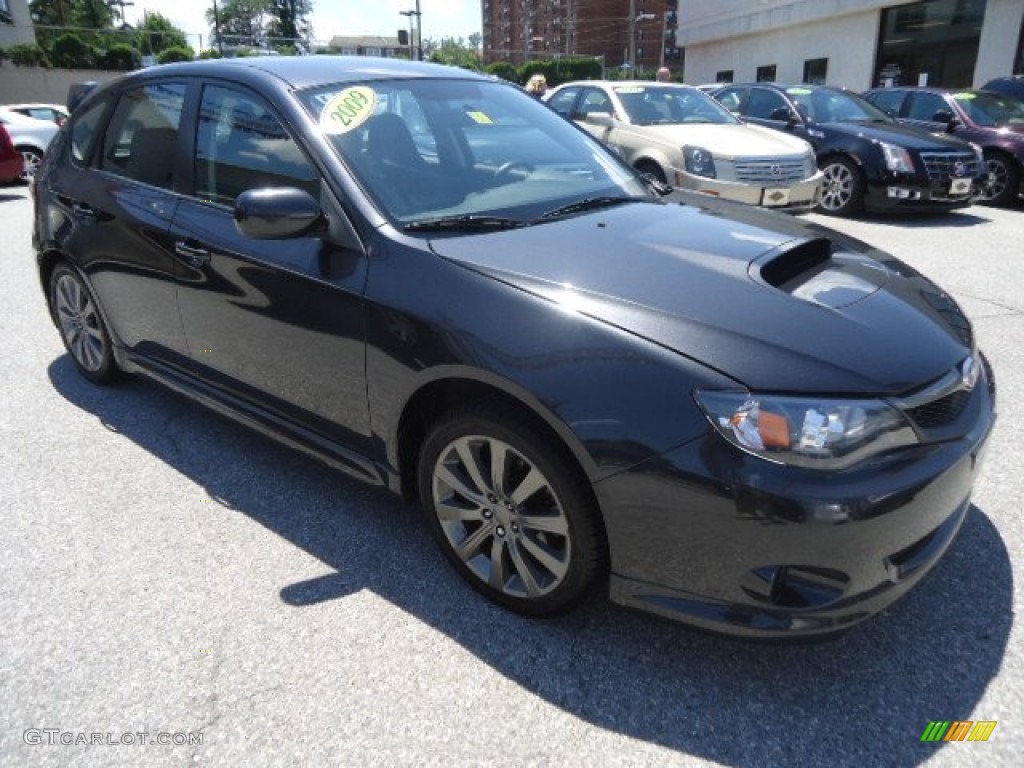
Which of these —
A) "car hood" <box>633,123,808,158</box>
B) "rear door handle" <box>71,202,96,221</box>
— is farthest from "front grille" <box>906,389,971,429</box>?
"car hood" <box>633,123,808,158</box>

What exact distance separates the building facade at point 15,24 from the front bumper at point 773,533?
47.7 meters

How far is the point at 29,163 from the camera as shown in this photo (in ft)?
48.3

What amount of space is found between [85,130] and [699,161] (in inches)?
219

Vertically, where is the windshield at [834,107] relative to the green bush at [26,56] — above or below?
below

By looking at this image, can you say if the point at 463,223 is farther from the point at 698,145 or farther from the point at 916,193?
the point at 916,193

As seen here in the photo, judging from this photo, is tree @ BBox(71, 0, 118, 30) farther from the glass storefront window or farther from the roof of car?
the roof of car

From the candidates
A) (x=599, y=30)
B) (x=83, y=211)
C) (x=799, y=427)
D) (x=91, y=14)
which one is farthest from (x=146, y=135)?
(x=599, y=30)

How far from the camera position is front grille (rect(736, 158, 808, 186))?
7524 millimetres

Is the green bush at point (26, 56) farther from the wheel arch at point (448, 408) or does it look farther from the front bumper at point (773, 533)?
the front bumper at point (773, 533)

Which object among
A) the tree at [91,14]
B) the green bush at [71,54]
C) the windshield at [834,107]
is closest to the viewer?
the windshield at [834,107]

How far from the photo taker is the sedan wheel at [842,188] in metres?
9.03

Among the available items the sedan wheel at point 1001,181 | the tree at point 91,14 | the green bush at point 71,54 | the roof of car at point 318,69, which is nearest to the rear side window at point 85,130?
the roof of car at point 318,69

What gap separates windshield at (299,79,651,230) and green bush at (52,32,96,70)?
4665cm

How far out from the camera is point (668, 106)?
28.8 feet
